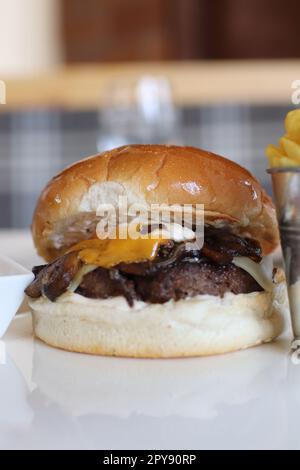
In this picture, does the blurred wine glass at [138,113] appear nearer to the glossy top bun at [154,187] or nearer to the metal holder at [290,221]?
the glossy top bun at [154,187]

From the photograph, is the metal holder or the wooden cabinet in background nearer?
the metal holder

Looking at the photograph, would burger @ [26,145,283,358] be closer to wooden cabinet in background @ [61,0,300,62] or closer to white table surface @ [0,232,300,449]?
white table surface @ [0,232,300,449]

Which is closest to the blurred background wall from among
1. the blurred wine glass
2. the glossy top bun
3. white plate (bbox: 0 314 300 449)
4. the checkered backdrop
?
the checkered backdrop

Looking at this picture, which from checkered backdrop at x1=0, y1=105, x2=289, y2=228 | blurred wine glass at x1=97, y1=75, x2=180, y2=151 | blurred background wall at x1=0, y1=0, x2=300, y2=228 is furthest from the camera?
checkered backdrop at x1=0, y1=105, x2=289, y2=228

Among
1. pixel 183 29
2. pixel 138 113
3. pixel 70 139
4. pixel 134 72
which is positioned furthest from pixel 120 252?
pixel 183 29

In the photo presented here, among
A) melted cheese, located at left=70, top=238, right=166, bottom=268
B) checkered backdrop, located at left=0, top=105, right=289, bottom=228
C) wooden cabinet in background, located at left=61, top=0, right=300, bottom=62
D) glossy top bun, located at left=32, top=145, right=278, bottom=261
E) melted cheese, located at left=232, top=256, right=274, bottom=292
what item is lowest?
checkered backdrop, located at left=0, top=105, right=289, bottom=228

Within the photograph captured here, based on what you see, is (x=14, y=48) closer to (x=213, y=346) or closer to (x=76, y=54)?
(x=76, y=54)

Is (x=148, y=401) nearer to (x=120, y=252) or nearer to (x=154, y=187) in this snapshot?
(x=120, y=252)

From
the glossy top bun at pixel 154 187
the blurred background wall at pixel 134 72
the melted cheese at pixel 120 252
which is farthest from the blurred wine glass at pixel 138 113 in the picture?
the melted cheese at pixel 120 252
